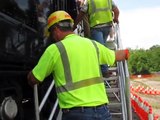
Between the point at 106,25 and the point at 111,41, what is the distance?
0.83 metres

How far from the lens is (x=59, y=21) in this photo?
3.53 meters

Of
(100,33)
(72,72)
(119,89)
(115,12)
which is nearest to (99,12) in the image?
(100,33)

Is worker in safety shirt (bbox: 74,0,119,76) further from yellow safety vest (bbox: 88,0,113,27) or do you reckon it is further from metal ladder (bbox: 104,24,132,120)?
metal ladder (bbox: 104,24,132,120)

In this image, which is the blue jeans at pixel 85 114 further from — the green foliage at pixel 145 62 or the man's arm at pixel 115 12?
the green foliage at pixel 145 62

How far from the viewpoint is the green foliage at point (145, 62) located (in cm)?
7455

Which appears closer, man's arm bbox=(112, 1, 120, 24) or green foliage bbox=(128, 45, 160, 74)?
man's arm bbox=(112, 1, 120, 24)

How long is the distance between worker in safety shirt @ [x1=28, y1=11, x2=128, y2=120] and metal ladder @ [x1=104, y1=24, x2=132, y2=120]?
1.26 metres

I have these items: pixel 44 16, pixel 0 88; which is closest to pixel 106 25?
pixel 44 16

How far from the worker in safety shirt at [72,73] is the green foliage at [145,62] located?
70334 millimetres

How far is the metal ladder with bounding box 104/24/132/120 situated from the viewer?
4.77 metres

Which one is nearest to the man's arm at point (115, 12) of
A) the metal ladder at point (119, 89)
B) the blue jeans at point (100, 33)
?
the metal ladder at point (119, 89)

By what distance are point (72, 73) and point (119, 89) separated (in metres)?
3.01

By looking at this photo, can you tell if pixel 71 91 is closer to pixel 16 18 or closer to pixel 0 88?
pixel 0 88

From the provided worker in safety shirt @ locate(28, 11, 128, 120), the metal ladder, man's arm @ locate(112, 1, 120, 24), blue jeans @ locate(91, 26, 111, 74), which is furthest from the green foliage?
worker in safety shirt @ locate(28, 11, 128, 120)
